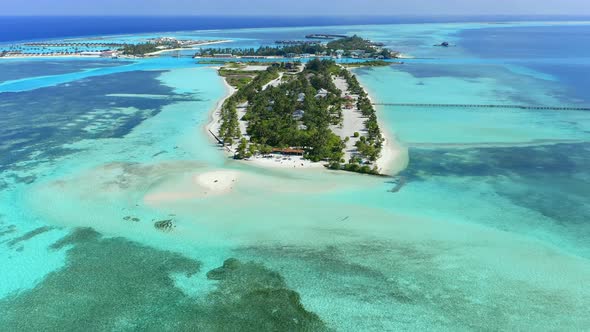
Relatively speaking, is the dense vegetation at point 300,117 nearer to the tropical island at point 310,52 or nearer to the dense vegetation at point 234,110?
the dense vegetation at point 234,110

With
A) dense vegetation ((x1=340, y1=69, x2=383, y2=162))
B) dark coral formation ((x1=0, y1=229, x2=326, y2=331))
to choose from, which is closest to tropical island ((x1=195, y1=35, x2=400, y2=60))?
dense vegetation ((x1=340, y1=69, x2=383, y2=162))

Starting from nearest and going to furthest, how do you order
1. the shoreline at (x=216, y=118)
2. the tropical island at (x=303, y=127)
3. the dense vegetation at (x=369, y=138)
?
the dense vegetation at (x=369, y=138) → the tropical island at (x=303, y=127) → the shoreline at (x=216, y=118)

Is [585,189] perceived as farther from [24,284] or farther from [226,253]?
[24,284]

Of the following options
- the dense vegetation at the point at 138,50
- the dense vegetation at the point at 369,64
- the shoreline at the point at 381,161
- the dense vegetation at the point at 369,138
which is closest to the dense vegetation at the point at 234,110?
the shoreline at the point at 381,161

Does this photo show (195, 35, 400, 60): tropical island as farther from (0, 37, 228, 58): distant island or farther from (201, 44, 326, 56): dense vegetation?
(0, 37, 228, 58): distant island

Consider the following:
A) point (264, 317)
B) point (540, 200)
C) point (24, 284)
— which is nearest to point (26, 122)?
point (24, 284)

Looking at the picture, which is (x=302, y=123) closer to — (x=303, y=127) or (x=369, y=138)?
(x=303, y=127)

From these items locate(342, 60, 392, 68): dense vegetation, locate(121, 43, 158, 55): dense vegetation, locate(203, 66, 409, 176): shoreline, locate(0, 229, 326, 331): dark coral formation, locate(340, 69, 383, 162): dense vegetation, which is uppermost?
locate(121, 43, 158, 55): dense vegetation
